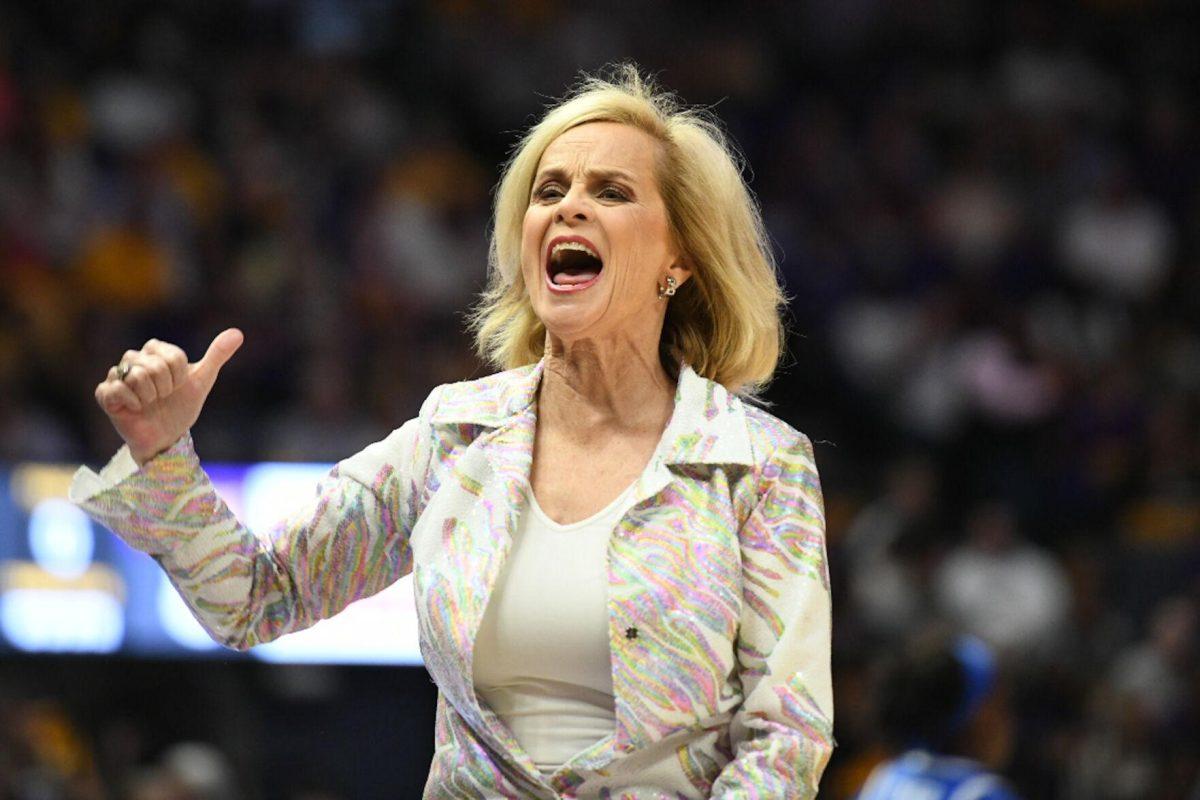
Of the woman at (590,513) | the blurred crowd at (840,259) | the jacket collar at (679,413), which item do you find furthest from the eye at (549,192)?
the blurred crowd at (840,259)

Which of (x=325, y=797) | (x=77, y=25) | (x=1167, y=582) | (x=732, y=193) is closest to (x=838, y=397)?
(x=1167, y=582)

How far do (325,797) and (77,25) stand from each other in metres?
4.10

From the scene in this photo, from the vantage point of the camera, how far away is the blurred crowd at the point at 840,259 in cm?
595

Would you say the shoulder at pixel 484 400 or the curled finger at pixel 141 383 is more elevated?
the curled finger at pixel 141 383

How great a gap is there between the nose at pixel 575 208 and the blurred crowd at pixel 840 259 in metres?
3.21

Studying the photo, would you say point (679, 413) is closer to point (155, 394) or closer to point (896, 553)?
point (155, 394)

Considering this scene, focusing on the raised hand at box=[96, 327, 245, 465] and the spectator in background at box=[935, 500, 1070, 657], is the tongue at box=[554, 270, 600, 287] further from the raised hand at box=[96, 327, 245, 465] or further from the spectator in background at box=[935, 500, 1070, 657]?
the spectator in background at box=[935, 500, 1070, 657]

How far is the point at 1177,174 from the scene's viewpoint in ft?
25.3

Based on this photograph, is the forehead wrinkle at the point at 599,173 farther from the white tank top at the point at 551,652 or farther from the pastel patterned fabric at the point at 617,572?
the white tank top at the point at 551,652

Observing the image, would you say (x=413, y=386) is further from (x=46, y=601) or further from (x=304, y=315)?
(x=46, y=601)

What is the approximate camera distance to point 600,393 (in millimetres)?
2395

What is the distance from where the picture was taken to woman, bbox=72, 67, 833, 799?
7.02 ft

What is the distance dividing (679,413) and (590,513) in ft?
0.61

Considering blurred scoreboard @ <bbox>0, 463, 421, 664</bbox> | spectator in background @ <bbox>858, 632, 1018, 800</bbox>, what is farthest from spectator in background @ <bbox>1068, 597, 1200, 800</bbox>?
spectator in background @ <bbox>858, 632, 1018, 800</bbox>
